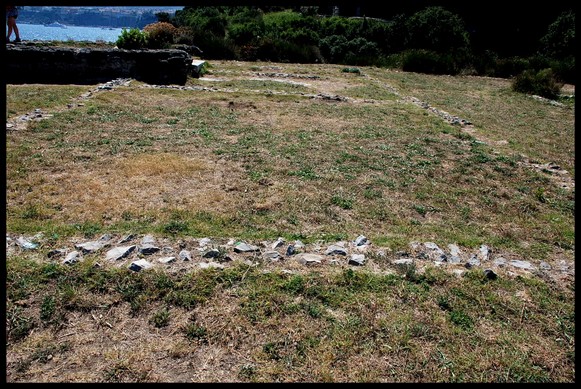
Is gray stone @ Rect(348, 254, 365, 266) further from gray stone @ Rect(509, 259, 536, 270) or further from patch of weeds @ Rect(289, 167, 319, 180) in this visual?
patch of weeds @ Rect(289, 167, 319, 180)

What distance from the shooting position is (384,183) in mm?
6941

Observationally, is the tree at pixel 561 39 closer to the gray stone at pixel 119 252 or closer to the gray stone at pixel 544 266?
the gray stone at pixel 544 266

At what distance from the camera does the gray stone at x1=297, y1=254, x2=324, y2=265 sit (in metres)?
4.25

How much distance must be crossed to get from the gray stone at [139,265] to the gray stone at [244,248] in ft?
2.92

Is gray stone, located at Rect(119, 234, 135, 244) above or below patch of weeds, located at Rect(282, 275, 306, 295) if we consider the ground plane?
above

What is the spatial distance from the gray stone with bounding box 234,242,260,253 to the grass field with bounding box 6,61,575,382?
33 cm

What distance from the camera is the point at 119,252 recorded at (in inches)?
165

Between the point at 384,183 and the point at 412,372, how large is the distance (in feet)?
14.1

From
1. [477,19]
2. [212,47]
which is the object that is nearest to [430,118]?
[212,47]

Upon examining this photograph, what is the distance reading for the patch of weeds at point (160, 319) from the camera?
3.34 m

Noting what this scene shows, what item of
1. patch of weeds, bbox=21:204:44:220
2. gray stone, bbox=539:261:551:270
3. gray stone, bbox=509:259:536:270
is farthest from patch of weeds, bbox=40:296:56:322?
gray stone, bbox=539:261:551:270

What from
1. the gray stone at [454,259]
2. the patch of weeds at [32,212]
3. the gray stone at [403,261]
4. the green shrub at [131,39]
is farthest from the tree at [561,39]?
the patch of weeds at [32,212]

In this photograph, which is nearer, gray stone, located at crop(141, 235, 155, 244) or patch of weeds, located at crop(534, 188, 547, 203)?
gray stone, located at crop(141, 235, 155, 244)

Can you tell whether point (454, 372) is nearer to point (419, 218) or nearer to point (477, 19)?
point (419, 218)
